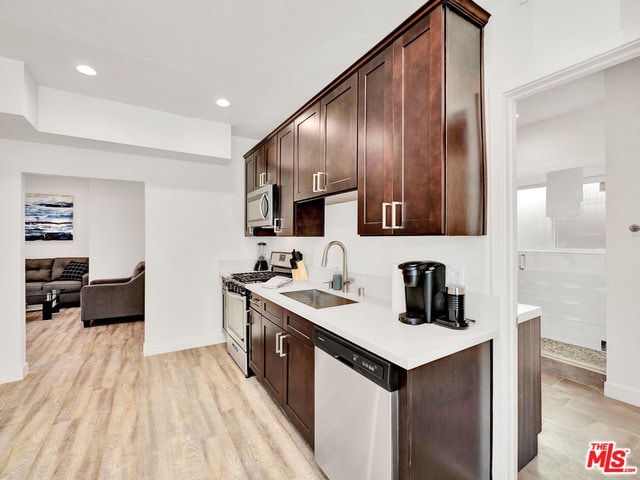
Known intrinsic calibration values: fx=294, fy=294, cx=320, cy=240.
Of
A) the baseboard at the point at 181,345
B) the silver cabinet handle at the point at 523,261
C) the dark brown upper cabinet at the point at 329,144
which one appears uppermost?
the dark brown upper cabinet at the point at 329,144

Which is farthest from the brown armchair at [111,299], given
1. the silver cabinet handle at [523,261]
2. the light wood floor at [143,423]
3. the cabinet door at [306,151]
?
the silver cabinet handle at [523,261]

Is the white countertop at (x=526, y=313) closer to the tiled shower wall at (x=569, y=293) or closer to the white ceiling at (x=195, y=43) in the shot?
the white ceiling at (x=195, y=43)

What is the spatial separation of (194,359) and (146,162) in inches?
92.3

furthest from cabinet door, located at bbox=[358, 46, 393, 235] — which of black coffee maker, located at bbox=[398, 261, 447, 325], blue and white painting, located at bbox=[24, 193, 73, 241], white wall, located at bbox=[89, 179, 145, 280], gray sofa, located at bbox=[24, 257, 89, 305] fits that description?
blue and white painting, located at bbox=[24, 193, 73, 241]

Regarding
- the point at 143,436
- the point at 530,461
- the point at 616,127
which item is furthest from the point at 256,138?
the point at 530,461

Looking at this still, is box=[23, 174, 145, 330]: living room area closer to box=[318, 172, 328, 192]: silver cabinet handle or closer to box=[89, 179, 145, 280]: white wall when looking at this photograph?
box=[89, 179, 145, 280]: white wall

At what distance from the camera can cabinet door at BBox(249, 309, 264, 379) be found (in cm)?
256

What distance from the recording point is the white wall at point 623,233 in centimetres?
232

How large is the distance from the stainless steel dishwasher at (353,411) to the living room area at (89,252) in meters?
4.35

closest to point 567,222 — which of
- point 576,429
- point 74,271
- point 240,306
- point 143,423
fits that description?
point 576,429

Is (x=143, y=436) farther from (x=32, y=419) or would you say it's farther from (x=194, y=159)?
(x=194, y=159)

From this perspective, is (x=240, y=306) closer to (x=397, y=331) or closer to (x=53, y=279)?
(x=397, y=331)

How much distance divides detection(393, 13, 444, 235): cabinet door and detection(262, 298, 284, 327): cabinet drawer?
3.68 ft

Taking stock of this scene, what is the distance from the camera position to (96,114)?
9.12 feet
